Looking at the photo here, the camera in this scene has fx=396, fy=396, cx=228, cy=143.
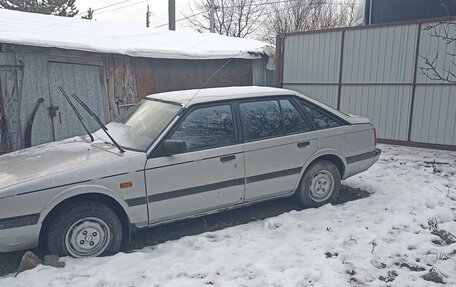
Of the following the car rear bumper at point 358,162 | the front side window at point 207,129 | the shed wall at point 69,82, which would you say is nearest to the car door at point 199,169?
the front side window at point 207,129

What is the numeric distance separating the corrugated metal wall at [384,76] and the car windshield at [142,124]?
5892mm

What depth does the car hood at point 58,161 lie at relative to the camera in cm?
365

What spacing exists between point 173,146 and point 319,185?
218cm

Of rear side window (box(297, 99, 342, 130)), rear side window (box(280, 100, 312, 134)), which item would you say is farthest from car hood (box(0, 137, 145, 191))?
rear side window (box(297, 99, 342, 130))

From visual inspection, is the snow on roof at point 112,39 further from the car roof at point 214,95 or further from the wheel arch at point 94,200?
the wheel arch at point 94,200

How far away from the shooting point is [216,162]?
4.28 m

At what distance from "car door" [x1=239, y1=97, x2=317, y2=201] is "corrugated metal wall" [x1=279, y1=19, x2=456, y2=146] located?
4.57 m

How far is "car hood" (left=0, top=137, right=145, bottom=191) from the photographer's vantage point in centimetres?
365

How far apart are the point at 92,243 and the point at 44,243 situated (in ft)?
1.52

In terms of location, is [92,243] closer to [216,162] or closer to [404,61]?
[216,162]

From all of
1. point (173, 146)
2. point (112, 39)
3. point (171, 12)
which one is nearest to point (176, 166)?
point (173, 146)

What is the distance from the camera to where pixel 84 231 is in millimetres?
3719

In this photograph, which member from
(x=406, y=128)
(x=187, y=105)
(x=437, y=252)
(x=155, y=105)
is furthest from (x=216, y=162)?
(x=406, y=128)

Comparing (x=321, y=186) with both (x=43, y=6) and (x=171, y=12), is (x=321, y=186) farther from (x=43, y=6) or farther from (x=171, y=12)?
(x=43, y=6)
